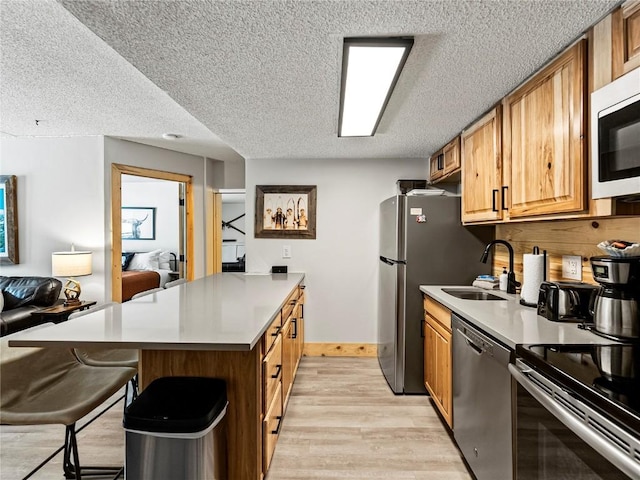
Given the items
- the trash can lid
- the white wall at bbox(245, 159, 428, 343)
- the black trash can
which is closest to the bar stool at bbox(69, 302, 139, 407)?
the trash can lid

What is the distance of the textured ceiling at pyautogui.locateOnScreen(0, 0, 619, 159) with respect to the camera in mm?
1316

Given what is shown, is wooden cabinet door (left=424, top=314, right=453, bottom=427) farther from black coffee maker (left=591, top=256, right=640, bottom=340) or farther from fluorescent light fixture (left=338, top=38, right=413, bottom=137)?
fluorescent light fixture (left=338, top=38, right=413, bottom=137)

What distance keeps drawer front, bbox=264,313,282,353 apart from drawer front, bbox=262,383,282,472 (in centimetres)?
32

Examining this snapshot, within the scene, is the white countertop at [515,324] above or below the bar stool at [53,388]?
above

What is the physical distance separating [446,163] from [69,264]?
3763 millimetres

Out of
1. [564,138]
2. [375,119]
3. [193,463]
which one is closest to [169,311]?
[193,463]

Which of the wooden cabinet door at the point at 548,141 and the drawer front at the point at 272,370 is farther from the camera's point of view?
the drawer front at the point at 272,370

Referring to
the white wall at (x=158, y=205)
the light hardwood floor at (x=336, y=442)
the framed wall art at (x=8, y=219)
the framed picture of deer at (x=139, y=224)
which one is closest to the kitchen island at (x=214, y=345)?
the light hardwood floor at (x=336, y=442)

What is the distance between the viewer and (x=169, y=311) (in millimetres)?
1877

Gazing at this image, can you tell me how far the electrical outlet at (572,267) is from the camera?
1.92 metres

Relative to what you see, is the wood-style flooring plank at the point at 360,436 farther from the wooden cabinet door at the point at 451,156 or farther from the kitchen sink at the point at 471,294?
the wooden cabinet door at the point at 451,156

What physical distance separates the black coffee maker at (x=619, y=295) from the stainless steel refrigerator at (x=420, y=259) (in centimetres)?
143

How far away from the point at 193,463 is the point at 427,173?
338 centimetres

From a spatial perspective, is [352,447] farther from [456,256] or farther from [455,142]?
[455,142]
